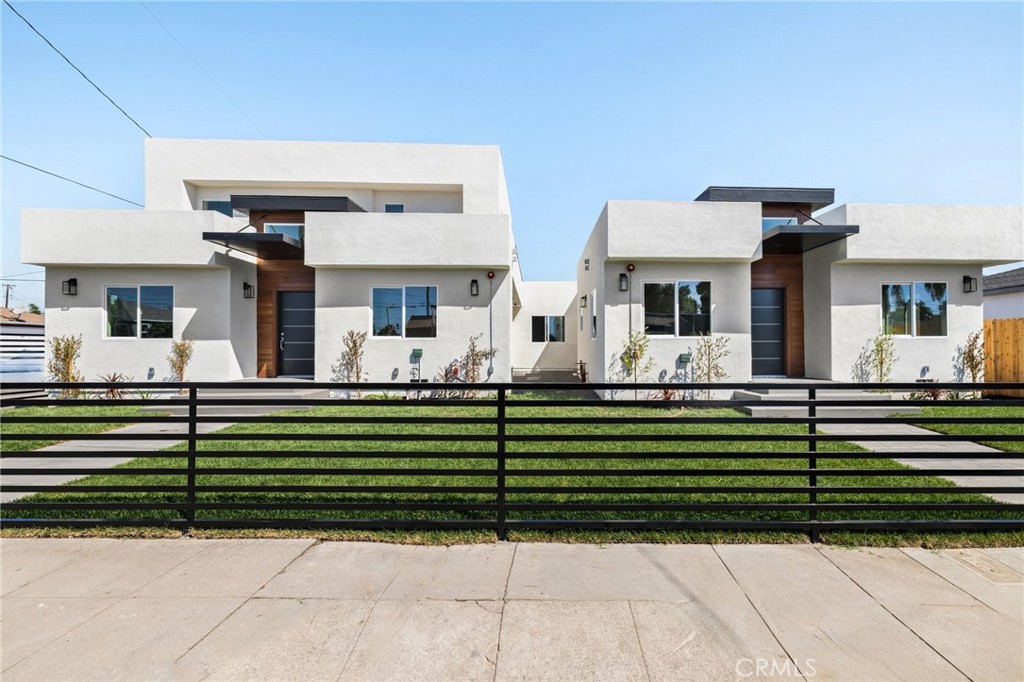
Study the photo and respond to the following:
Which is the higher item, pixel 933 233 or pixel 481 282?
pixel 933 233

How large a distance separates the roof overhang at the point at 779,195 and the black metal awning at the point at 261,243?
37.2 feet

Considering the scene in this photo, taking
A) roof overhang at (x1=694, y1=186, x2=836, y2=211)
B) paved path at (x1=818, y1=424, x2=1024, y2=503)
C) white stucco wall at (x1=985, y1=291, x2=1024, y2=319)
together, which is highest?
roof overhang at (x1=694, y1=186, x2=836, y2=211)

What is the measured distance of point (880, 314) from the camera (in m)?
10.8

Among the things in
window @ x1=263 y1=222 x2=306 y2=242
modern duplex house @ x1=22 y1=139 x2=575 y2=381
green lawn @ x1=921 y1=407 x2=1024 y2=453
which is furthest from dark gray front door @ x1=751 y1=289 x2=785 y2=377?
window @ x1=263 y1=222 x2=306 y2=242

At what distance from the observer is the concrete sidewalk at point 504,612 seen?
2059mm

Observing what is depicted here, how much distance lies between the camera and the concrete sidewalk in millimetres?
2059

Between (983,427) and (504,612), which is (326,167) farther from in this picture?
(983,427)

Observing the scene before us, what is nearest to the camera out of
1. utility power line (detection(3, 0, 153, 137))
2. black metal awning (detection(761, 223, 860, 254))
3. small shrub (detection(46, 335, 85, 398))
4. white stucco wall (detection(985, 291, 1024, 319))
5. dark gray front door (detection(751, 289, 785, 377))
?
utility power line (detection(3, 0, 153, 137))

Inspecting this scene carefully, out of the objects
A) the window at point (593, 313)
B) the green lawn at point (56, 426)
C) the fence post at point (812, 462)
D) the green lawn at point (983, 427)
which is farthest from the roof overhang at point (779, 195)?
the green lawn at point (56, 426)

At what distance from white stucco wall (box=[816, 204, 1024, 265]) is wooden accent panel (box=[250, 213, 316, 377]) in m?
14.4

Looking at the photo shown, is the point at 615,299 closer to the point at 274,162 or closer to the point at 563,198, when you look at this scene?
the point at 563,198

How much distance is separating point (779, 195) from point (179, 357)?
642 inches

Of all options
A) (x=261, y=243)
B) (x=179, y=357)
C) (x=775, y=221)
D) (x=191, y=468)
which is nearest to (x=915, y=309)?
(x=775, y=221)

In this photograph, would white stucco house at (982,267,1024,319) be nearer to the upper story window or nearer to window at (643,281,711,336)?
the upper story window
